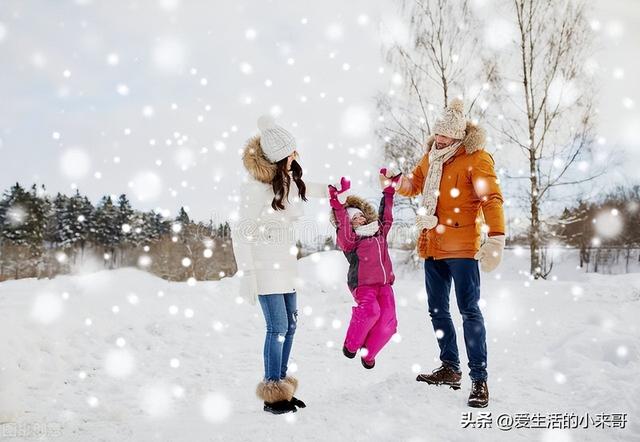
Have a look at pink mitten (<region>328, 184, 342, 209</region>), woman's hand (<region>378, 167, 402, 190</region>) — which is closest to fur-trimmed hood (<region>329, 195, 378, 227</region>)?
pink mitten (<region>328, 184, 342, 209</region>)

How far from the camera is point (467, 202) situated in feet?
12.7

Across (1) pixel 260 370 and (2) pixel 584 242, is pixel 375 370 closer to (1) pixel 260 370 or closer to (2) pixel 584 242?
(1) pixel 260 370

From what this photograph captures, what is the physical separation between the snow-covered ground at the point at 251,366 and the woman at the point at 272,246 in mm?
366

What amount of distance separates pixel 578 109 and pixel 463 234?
12.2m

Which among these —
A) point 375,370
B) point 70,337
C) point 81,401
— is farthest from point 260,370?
point 70,337

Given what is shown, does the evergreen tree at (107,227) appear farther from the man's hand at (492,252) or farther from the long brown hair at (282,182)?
the man's hand at (492,252)

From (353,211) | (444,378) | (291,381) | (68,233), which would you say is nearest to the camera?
(291,381)

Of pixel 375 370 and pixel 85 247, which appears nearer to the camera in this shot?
pixel 375 370

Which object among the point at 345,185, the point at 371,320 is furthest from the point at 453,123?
the point at 371,320

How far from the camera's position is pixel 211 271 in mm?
25406

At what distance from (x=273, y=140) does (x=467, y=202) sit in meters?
1.81

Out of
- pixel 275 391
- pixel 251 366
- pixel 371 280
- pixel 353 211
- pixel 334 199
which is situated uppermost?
pixel 334 199

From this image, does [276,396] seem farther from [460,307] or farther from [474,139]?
[474,139]

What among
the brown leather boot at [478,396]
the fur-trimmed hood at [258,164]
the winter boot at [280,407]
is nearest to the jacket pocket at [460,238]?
the brown leather boot at [478,396]
